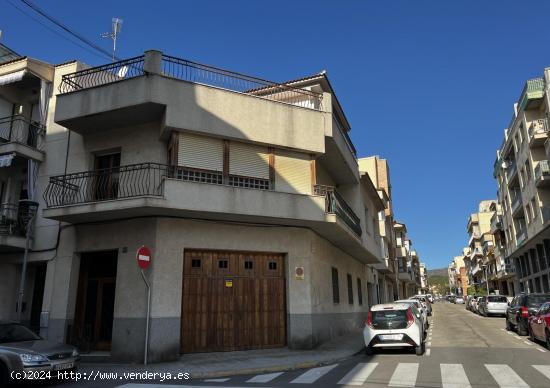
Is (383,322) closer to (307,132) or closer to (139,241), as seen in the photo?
(307,132)

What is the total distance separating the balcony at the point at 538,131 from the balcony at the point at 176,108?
24.1 metres

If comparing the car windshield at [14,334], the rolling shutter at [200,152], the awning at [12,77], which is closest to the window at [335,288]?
the rolling shutter at [200,152]

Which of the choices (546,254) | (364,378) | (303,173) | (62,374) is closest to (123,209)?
(62,374)

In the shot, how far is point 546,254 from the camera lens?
33250 millimetres

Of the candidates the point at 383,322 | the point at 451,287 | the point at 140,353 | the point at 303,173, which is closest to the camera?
the point at 140,353

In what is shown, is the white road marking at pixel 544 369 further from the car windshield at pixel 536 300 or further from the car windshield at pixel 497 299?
the car windshield at pixel 497 299

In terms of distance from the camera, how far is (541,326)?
1322cm

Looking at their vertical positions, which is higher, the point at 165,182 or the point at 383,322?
the point at 165,182

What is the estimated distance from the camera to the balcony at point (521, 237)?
124 ft

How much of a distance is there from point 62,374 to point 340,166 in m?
13.3

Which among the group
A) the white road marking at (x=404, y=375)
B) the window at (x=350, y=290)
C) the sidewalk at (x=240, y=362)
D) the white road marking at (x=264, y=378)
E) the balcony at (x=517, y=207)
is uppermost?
the balcony at (x=517, y=207)

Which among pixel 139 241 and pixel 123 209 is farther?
pixel 139 241

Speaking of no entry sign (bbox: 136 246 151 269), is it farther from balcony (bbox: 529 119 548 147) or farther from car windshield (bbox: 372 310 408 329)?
balcony (bbox: 529 119 548 147)

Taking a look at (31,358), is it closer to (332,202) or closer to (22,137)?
(332,202)
